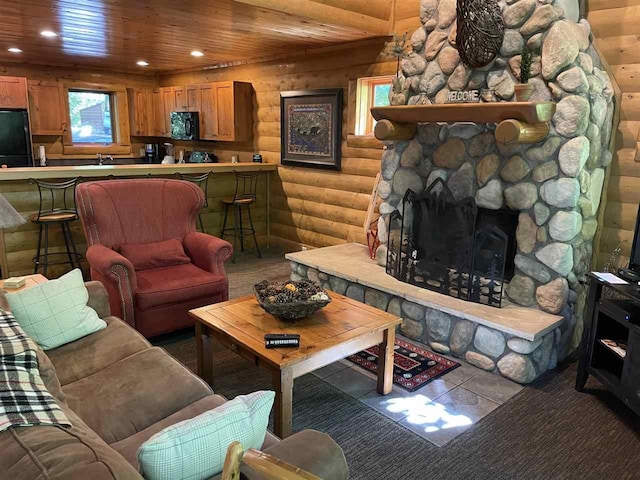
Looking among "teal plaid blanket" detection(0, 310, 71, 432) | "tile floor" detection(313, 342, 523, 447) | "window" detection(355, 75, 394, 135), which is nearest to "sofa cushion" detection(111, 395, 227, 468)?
"teal plaid blanket" detection(0, 310, 71, 432)

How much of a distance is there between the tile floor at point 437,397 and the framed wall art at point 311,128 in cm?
294

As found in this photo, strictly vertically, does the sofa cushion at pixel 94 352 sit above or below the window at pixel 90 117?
below

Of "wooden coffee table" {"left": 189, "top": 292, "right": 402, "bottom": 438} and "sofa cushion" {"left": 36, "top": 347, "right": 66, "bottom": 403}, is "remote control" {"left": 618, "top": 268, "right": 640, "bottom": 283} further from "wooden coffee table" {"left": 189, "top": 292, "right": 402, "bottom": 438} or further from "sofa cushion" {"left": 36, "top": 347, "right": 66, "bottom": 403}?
"sofa cushion" {"left": 36, "top": 347, "right": 66, "bottom": 403}

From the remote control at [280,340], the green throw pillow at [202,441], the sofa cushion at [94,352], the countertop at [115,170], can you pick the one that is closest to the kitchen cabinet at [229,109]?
the countertop at [115,170]

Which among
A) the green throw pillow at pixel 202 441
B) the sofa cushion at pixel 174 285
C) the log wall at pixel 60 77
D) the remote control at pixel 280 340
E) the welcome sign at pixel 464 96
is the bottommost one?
the sofa cushion at pixel 174 285

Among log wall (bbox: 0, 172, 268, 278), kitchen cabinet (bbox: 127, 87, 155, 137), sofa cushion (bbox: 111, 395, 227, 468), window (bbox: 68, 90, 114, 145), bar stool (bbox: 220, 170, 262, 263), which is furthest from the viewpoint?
kitchen cabinet (bbox: 127, 87, 155, 137)

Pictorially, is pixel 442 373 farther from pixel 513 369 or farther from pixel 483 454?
pixel 483 454

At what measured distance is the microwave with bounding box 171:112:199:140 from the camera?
23.4 ft

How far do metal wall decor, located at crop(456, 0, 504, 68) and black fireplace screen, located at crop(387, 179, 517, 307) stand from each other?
3.10 feet

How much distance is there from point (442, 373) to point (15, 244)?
400 centimetres

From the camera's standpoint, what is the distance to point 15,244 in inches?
180

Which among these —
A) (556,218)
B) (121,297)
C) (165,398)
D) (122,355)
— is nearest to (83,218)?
(121,297)

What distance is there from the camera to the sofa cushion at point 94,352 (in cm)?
220

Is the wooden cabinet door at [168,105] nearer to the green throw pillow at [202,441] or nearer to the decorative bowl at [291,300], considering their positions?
the decorative bowl at [291,300]
